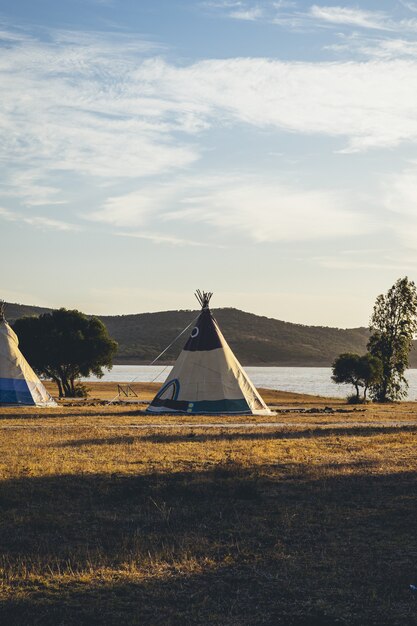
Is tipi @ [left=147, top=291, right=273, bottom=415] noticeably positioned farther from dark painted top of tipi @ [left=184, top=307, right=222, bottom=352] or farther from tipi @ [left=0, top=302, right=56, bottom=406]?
tipi @ [left=0, top=302, right=56, bottom=406]

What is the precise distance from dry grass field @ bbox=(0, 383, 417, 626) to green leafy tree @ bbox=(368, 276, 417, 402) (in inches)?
2267

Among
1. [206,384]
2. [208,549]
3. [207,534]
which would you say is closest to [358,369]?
[206,384]

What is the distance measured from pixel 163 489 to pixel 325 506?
11.9 ft

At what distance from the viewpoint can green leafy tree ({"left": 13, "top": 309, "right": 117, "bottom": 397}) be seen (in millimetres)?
75812

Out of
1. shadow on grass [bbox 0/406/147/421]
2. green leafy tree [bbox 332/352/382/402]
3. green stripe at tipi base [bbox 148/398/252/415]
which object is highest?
green leafy tree [bbox 332/352/382/402]

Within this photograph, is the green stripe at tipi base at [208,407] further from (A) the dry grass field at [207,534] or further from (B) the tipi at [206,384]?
(A) the dry grass field at [207,534]

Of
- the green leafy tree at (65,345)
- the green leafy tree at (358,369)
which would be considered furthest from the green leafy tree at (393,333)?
the green leafy tree at (65,345)

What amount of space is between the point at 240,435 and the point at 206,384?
12566 mm

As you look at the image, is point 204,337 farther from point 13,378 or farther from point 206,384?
point 13,378

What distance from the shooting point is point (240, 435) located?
1161 inches

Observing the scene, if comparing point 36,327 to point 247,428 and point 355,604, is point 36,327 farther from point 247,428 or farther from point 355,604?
point 355,604

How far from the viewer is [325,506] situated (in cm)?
1508

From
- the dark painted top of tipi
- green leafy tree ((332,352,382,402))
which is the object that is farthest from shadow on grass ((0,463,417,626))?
green leafy tree ((332,352,382,402))

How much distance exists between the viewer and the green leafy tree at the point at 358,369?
7731 cm
